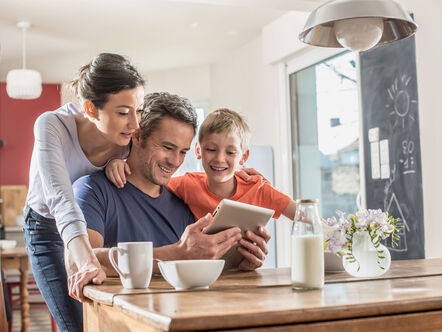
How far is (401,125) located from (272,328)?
2.68 metres

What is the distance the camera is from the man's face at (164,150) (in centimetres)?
189

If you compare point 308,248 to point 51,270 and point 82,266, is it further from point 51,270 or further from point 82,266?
point 51,270

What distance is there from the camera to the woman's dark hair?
1825 mm

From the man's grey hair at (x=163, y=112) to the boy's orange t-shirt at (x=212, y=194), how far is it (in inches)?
9.0

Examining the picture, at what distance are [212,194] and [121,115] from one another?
1.59ft

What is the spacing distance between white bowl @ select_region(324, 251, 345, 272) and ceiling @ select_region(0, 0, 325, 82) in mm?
2797

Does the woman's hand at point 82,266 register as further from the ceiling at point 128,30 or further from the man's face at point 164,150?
the ceiling at point 128,30

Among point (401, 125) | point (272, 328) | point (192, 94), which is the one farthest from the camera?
point (192, 94)

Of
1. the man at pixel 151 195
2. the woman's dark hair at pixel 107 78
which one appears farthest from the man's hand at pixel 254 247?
the woman's dark hair at pixel 107 78

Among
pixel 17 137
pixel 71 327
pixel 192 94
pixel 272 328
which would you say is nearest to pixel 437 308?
pixel 272 328

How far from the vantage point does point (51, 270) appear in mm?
1785

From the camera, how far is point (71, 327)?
1711 millimetres

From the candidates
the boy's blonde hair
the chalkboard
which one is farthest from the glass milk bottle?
the chalkboard

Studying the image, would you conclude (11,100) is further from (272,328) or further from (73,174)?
(272,328)
